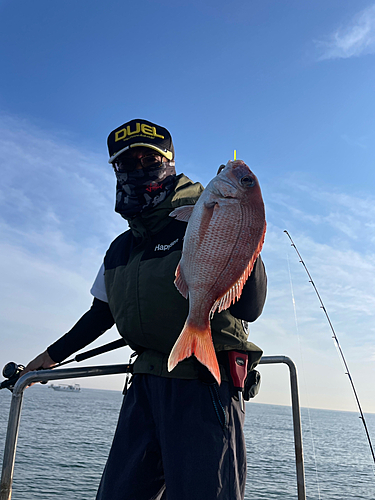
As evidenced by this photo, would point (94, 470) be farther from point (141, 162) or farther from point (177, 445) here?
point (141, 162)

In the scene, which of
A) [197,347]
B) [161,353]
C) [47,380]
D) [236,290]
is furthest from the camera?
[47,380]

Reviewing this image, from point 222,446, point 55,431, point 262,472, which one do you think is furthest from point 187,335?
point 55,431

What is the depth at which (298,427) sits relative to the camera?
298 cm

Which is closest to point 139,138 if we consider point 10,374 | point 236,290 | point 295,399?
point 236,290

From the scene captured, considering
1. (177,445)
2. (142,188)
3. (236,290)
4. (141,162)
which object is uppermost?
(141,162)

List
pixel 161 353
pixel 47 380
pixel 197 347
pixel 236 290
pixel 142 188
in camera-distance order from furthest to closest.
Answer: pixel 47 380 → pixel 142 188 → pixel 161 353 → pixel 236 290 → pixel 197 347

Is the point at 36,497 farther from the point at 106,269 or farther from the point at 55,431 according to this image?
the point at 55,431

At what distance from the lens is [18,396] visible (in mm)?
2504

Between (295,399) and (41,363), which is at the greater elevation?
(41,363)

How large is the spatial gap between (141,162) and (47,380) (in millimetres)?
1697

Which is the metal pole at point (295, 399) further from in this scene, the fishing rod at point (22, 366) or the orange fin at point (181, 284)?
the orange fin at point (181, 284)

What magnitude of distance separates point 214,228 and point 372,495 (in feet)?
66.1

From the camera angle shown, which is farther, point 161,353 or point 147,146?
point 147,146

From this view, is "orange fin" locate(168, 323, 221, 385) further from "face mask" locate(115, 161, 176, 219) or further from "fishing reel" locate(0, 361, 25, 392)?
"fishing reel" locate(0, 361, 25, 392)
